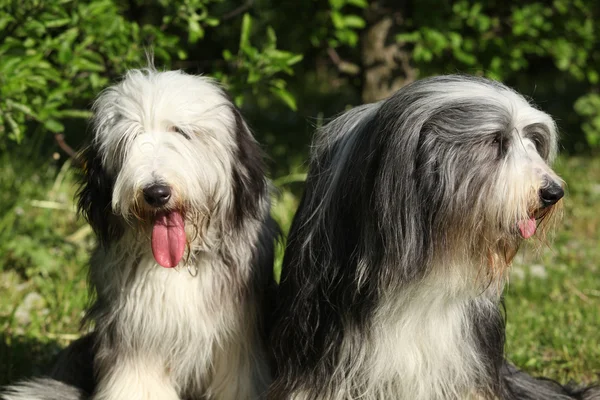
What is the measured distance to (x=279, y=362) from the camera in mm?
3256

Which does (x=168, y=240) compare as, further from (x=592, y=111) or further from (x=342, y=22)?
(x=592, y=111)

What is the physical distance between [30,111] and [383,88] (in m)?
3.04

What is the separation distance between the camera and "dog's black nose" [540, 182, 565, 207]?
107 inches

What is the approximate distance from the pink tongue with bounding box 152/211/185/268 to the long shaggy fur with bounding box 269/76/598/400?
38 cm

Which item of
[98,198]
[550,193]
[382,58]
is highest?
[382,58]

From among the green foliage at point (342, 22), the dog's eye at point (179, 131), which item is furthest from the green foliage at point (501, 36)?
the dog's eye at point (179, 131)

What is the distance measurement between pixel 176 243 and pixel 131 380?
0.55m

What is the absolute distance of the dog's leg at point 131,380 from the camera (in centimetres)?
334

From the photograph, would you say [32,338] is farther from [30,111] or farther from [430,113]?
[430,113]

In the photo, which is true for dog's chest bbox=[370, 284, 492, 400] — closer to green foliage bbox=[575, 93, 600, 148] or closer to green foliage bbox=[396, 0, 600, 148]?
green foliage bbox=[396, 0, 600, 148]

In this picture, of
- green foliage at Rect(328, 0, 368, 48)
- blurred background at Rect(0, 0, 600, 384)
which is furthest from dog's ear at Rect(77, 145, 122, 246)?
green foliage at Rect(328, 0, 368, 48)

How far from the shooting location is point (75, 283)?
486 cm

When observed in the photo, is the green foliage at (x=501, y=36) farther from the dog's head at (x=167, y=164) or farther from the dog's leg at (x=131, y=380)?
the dog's leg at (x=131, y=380)

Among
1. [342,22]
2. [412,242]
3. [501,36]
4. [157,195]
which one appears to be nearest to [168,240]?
[157,195]
